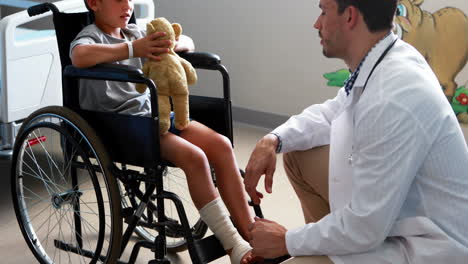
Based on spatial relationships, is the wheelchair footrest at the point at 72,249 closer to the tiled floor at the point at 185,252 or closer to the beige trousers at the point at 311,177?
the tiled floor at the point at 185,252

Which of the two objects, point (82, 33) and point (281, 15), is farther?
point (281, 15)

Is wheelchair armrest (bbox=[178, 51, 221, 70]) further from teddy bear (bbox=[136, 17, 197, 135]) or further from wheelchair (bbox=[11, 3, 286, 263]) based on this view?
teddy bear (bbox=[136, 17, 197, 135])

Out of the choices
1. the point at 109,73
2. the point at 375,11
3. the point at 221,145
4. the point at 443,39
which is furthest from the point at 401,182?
the point at 443,39

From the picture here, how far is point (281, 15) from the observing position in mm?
3783

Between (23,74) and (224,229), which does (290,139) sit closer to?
(224,229)

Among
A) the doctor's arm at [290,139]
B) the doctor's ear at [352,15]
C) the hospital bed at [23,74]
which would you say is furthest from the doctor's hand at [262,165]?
the hospital bed at [23,74]

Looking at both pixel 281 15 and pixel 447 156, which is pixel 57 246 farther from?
pixel 281 15

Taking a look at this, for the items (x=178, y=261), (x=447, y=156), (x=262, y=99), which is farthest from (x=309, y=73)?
(x=447, y=156)

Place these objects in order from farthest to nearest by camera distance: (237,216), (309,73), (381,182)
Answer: (309,73)
(237,216)
(381,182)

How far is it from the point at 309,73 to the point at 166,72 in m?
1.75

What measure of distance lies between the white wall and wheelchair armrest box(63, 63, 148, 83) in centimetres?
182

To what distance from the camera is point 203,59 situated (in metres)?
2.31

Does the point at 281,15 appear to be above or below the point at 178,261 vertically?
above

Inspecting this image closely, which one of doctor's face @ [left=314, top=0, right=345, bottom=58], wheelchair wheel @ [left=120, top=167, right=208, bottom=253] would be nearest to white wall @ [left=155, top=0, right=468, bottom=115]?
wheelchair wheel @ [left=120, top=167, right=208, bottom=253]
